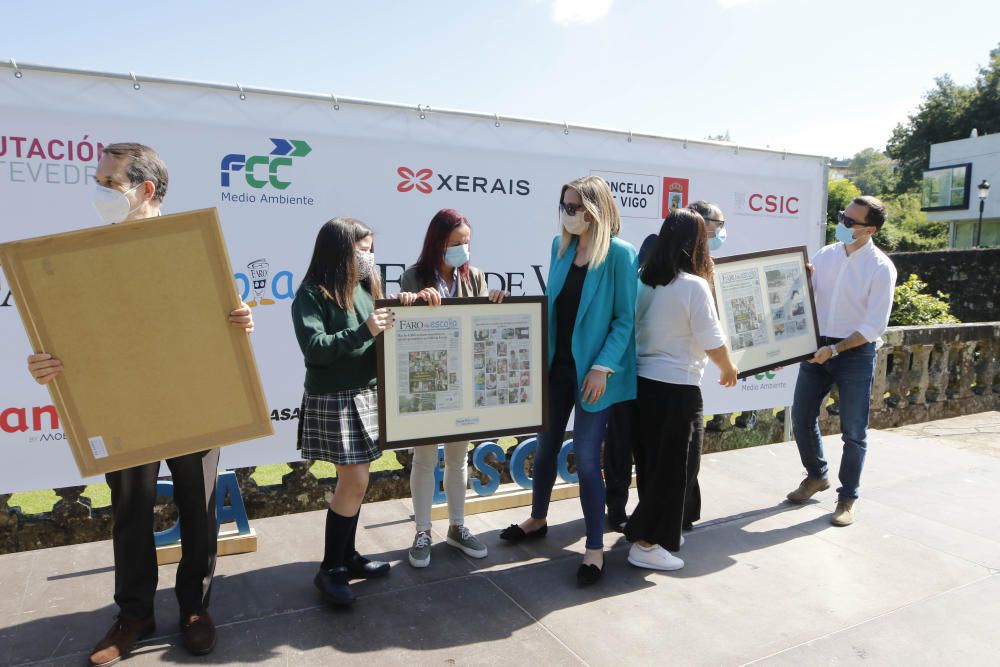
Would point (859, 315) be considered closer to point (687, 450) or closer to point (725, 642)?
point (687, 450)

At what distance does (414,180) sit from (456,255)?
1.16 metres

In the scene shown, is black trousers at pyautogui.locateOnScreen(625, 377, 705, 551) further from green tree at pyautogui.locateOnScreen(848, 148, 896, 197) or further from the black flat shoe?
green tree at pyautogui.locateOnScreen(848, 148, 896, 197)

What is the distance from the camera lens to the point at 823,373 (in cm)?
448

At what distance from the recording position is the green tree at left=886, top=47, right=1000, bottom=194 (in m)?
51.7

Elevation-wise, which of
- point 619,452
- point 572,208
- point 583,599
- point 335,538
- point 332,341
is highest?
point 572,208

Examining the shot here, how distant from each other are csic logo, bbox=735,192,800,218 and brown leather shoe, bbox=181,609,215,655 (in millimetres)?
4869

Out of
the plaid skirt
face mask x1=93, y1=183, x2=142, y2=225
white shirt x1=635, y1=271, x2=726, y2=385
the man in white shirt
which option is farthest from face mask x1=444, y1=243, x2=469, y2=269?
the man in white shirt

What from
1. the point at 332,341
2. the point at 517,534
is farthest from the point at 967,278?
the point at 332,341

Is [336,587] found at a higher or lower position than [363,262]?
lower

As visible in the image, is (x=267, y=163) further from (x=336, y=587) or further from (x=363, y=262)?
(x=336, y=587)

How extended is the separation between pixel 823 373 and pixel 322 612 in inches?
134

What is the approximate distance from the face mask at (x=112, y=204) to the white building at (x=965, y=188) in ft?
159

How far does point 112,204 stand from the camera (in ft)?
8.32

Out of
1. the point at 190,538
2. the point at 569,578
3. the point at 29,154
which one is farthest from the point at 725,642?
the point at 29,154
